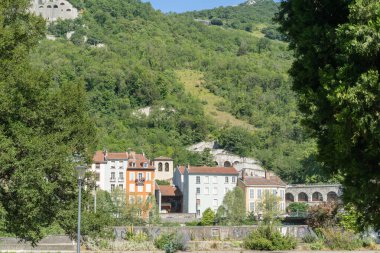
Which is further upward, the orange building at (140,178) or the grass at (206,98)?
the grass at (206,98)

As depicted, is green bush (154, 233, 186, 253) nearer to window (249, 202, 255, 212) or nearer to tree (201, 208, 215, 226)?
tree (201, 208, 215, 226)

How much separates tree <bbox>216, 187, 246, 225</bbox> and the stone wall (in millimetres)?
21297

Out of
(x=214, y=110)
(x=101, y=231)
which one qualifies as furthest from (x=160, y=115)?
(x=101, y=231)

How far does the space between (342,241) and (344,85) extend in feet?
73.4

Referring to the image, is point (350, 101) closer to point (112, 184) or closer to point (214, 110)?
point (112, 184)

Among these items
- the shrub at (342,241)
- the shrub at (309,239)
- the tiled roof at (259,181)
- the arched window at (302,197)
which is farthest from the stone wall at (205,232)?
the arched window at (302,197)

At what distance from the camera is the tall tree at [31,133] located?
1667 cm

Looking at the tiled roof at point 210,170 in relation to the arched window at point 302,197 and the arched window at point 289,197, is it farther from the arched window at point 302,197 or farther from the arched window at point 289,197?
the arched window at point 302,197

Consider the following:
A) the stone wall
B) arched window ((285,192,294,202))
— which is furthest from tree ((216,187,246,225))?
arched window ((285,192,294,202))

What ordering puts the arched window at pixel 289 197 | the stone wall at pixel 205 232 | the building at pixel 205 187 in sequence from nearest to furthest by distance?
1. the stone wall at pixel 205 232
2. the building at pixel 205 187
3. the arched window at pixel 289 197

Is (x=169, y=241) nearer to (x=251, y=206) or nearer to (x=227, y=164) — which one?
(x=251, y=206)

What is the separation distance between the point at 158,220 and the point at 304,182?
152ft

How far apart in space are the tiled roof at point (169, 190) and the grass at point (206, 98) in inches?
1734

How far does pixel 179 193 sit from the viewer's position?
78.1 meters
